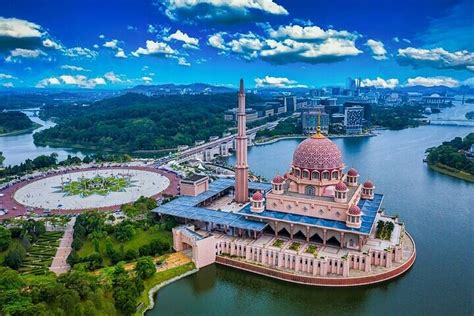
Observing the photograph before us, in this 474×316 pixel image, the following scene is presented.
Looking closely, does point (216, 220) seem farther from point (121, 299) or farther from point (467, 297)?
point (467, 297)

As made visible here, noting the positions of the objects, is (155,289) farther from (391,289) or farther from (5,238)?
(391,289)

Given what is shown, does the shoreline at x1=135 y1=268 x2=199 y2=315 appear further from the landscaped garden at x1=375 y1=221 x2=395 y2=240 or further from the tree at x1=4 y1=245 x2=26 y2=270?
the landscaped garden at x1=375 y1=221 x2=395 y2=240

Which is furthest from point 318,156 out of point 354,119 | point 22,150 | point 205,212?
point 354,119

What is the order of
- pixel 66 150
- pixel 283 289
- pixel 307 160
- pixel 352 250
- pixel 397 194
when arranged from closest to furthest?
1. pixel 283 289
2. pixel 352 250
3. pixel 307 160
4. pixel 397 194
5. pixel 66 150

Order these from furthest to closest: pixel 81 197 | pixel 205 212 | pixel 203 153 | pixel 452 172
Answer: pixel 203 153, pixel 452 172, pixel 81 197, pixel 205 212

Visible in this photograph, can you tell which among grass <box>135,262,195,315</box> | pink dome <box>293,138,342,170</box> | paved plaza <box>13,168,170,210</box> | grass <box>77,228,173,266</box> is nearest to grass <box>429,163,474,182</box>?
pink dome <box>293,138,342,170</box>

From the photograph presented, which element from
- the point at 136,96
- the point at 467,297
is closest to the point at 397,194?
the point at 467,297
